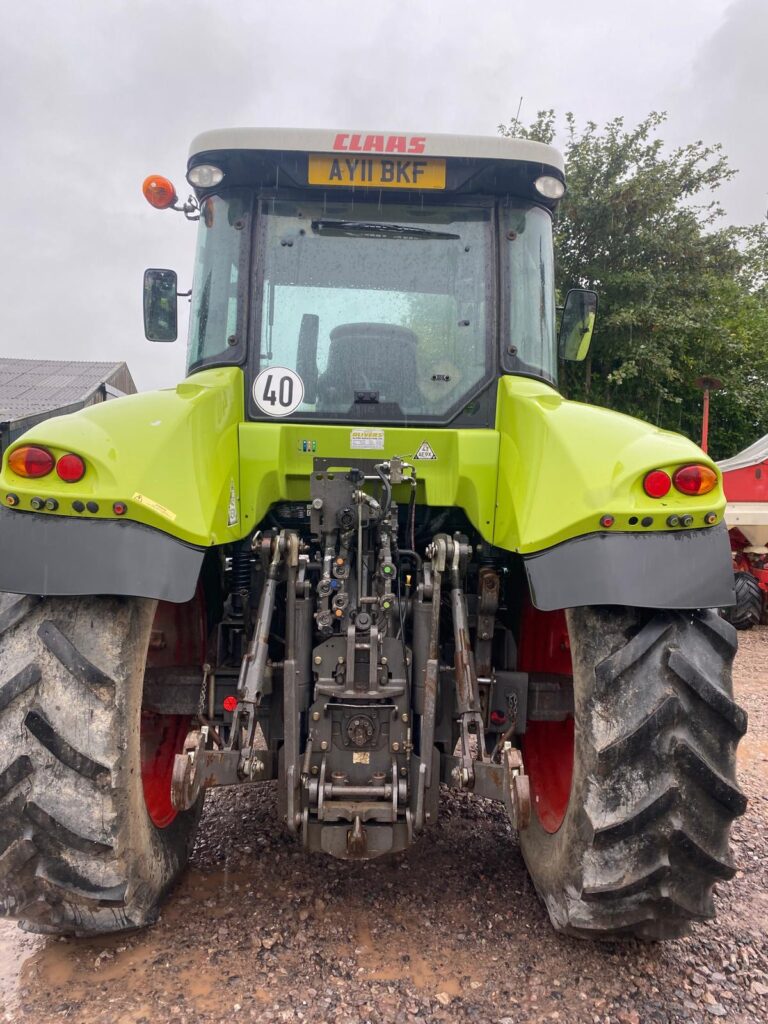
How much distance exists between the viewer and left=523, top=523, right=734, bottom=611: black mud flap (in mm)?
1962

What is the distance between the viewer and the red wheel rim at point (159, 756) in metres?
2.69

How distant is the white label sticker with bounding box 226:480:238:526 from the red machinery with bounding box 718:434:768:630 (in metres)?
6.92

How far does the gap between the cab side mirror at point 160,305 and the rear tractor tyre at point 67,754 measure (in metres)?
1.72

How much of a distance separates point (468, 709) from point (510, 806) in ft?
1.00

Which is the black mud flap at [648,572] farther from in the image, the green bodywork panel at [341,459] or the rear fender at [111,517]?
the rear fender at [111,517]

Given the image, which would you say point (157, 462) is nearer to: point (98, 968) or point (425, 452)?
point (425, 452)

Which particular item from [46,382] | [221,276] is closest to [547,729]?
[221,276]

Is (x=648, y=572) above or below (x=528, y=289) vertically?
below

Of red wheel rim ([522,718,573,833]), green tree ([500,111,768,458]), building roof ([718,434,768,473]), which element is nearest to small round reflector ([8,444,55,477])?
red wheel rim ([522,718,573,833])

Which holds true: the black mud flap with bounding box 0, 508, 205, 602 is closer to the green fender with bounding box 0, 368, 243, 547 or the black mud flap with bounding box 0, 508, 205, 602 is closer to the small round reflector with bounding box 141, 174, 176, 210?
the green fender with bounding box 0, 368, 243, 547

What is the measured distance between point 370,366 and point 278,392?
361 millimetres

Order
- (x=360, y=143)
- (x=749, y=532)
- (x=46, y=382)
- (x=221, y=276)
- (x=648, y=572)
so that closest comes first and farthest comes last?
1. (x=648, y=572)
2. (x=360, y=143)
3. (x=221, y=276)
4. (x=749, y=532)
5. (x=46, y=382)

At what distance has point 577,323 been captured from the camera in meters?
3.49

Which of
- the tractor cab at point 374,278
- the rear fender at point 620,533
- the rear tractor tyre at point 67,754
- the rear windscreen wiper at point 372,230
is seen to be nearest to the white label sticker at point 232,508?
the tractor cab at point 374,278
